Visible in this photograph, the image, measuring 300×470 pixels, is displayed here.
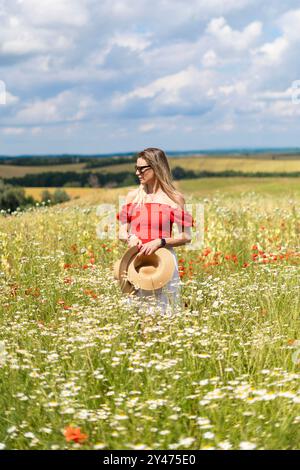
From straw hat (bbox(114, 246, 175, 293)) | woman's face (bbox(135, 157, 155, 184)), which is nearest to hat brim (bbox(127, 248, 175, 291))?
straw hat (bbox(114, 246, 175, 293))

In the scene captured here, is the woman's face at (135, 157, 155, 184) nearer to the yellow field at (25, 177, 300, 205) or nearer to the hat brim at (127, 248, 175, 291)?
the hat brim at (127, 248, 175, 291)

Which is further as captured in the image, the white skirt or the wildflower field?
the white skirt

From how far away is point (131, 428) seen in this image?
12.5 feet

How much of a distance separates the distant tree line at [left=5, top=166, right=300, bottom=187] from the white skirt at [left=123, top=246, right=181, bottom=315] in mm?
39243

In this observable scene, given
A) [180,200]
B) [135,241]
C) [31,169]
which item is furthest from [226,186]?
[135,241]

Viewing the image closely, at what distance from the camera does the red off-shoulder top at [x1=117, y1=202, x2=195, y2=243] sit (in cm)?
586

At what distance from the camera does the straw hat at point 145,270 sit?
18.8ft

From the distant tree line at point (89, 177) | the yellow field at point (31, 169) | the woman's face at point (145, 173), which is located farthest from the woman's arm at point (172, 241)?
the yellow field at point (31, 169)

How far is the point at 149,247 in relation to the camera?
5719 millimetres

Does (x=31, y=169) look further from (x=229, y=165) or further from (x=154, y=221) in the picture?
(x=154, y=221)

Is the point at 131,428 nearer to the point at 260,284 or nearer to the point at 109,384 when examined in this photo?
the point at 109,384

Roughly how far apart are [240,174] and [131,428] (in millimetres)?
55372

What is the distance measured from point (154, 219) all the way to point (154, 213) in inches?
2.3
